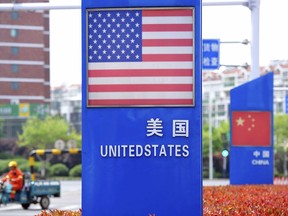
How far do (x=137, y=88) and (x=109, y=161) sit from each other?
0.73m

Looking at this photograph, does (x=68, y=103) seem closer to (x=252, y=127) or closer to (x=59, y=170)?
(x=59, y=170)

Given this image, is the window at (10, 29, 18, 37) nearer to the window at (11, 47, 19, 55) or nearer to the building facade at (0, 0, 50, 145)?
the building facade at (0, 0, 50, 145)

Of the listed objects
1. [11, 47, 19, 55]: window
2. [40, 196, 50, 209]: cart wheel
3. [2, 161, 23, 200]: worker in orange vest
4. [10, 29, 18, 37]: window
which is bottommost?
[40, 196, 50, 209]: cart wheel

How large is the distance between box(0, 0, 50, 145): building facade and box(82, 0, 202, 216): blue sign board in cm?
7775

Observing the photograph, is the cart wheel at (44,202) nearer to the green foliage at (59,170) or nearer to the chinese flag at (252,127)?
the chinese flag at (252,127)

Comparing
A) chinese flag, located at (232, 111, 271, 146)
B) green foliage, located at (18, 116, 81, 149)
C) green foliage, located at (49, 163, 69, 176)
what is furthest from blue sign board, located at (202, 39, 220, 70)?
green foliage, located at (18, 116, 81, 149)

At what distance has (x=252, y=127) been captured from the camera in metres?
25.0

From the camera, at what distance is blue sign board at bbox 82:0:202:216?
8.75 meters

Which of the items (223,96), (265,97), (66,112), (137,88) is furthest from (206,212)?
(66,112)

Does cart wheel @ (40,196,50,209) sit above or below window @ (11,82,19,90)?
below

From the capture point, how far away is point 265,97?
25.0 meters

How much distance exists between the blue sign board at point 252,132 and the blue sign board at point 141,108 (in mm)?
16218

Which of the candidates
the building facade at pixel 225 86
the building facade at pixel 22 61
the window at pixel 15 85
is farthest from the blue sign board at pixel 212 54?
the building facade at pixel 225 86

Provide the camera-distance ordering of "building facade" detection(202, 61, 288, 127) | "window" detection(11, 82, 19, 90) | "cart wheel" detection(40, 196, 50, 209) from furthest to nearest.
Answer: "building facade" detection(202, 61, 288, 127) < "window" detection(11, 82, 19, 90) < "cart wheel" detection(40, 196, 50, 209)
